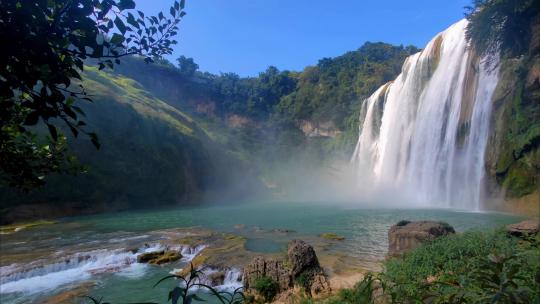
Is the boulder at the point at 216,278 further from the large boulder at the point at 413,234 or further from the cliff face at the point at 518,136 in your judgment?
the cliff face at the point at 518,136

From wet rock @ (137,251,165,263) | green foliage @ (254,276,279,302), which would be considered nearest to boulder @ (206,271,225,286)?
green foliage @ (254,276,279,302)

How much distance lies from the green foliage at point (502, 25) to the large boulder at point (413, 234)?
1593 cm

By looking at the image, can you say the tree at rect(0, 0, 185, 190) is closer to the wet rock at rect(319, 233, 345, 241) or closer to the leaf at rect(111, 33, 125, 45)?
the leaf at rect(111, 33, 125, 45)

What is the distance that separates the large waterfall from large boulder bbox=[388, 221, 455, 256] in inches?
583

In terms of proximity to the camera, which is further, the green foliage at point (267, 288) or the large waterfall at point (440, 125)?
the large waterfall at point (440, 125)

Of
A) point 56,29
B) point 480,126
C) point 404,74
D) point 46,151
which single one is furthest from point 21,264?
point 404,74

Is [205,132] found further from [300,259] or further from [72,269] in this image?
[300,259]

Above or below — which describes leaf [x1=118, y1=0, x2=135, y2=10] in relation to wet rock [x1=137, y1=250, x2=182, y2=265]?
above

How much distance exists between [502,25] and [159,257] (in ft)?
73.7

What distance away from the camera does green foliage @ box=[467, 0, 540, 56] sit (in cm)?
2033

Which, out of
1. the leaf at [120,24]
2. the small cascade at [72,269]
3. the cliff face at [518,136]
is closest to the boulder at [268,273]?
the small cascade at [72,269]

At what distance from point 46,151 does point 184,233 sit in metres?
15.6

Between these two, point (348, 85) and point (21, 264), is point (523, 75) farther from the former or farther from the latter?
point (348, 85)

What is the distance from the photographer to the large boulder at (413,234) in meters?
9.91
